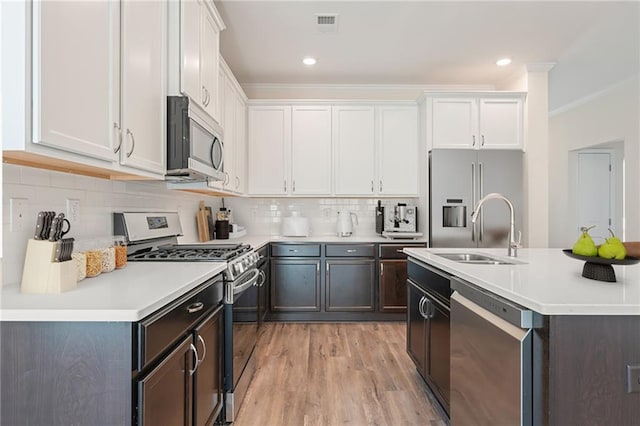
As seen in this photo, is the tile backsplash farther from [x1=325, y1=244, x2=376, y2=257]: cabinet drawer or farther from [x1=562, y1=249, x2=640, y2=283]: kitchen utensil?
[x1=562, y1=249, x2=640, y2=283]: kitchen utensil

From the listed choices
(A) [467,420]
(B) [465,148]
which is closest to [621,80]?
(B) [465,148]

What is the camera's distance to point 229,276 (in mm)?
1907

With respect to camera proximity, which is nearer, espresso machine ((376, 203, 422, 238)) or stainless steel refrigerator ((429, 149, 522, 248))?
stainless steel refrigerator ((429, 149, 522, 248))

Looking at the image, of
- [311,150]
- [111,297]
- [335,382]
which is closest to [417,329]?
[335,382]

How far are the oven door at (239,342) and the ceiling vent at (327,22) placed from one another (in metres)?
2.07

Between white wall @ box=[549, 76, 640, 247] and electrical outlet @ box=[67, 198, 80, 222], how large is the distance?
5.98 m

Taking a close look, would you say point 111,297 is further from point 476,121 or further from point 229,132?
point 476,121

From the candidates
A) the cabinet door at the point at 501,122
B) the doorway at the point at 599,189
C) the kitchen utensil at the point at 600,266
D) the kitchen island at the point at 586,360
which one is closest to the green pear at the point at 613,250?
the kitchen utensil at the point at 600,266

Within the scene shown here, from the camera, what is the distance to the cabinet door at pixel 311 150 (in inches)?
163

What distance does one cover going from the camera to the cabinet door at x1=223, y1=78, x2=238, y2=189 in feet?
10.5

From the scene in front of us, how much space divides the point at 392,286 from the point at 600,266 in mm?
2457

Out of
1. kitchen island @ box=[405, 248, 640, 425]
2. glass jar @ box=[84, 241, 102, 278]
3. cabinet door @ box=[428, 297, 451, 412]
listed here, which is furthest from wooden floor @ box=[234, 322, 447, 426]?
glass jar @ box=[84, 241, 102, 278]

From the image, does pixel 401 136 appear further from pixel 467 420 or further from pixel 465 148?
pixel 467 420

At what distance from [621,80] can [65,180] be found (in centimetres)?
613
